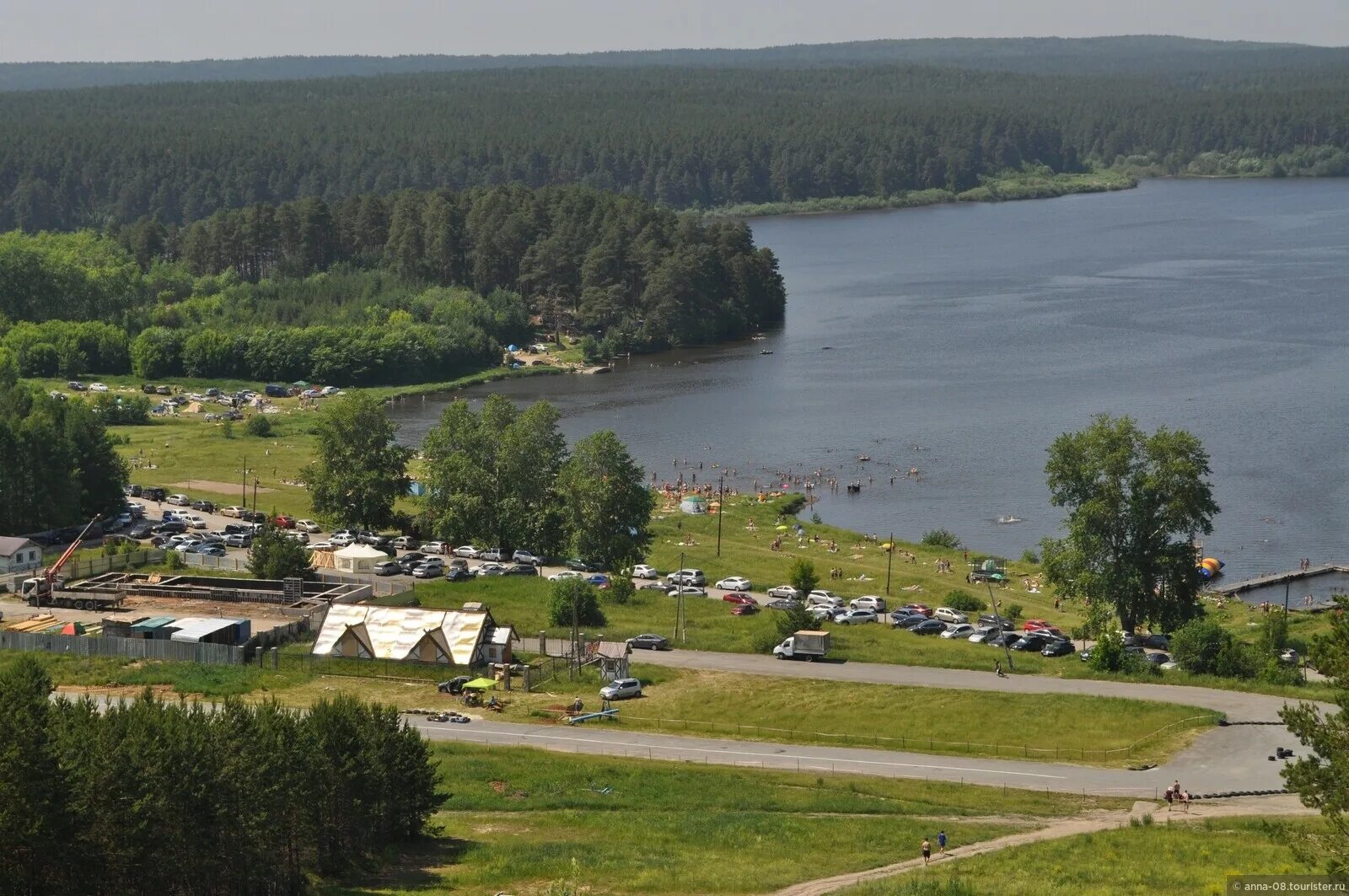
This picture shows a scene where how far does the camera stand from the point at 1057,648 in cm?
5116

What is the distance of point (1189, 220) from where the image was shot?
194625 mm

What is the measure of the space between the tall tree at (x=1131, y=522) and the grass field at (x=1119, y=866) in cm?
2073

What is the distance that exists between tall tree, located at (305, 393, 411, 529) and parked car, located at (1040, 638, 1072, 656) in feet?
83.6

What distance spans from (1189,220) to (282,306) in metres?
103

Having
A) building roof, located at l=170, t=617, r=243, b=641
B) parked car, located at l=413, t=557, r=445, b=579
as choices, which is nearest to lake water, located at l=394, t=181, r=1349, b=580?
parked car, located at l=413, t=557, r=445, b=579

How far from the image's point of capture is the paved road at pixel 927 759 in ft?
130

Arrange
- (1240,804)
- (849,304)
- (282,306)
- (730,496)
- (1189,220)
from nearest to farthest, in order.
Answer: (1240,804) < (730,496) < (282,306) < (849,304) < (1189,220)

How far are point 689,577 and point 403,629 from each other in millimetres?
12570

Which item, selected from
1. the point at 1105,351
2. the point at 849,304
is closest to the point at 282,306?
the point at 849,304

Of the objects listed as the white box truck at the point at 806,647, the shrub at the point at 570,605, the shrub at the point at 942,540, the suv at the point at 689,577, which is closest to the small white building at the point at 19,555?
the shrub at the point at 570,605

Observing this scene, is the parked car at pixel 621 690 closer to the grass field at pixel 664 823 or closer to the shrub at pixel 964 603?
the grass field at pixel 664 823

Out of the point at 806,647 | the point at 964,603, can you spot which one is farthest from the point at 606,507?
→ the point at 806,647

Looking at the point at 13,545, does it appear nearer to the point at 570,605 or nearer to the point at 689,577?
the point at 570,605

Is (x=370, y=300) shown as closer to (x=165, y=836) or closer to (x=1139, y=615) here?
(x=1139, y=615)
